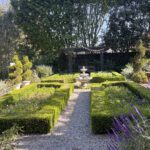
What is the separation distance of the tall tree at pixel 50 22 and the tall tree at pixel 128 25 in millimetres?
1758

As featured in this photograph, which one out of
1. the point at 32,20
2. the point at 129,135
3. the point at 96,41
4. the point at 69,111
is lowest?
the point at 69,111

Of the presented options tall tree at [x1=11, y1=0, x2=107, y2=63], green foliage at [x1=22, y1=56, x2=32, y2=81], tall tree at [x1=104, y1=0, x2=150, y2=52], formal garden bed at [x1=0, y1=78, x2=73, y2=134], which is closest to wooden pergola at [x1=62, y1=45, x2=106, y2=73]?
tall tree at [x1=11, y1=0, x2=107, y2=63]

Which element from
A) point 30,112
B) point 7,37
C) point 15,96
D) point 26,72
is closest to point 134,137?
point 30,112

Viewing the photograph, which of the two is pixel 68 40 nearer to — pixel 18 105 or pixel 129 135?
pixel 18 105

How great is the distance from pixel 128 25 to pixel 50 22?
6565 mm

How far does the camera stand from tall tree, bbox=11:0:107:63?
1054 inches

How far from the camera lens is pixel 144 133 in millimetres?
2820

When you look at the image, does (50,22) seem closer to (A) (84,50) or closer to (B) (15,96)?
(A) (84,50)

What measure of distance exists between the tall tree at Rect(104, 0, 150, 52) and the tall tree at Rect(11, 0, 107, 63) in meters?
1.76

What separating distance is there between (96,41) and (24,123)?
22.8 meters

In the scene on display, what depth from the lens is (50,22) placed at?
2698 centimetres

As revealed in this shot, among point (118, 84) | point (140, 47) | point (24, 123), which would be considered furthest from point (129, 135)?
point (140, 47)

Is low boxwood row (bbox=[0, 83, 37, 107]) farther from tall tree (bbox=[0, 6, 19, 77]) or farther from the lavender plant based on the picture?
tall tree (bbox=[0, 6, 19, 77])

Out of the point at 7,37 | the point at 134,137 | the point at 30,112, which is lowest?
the point at 30,112
